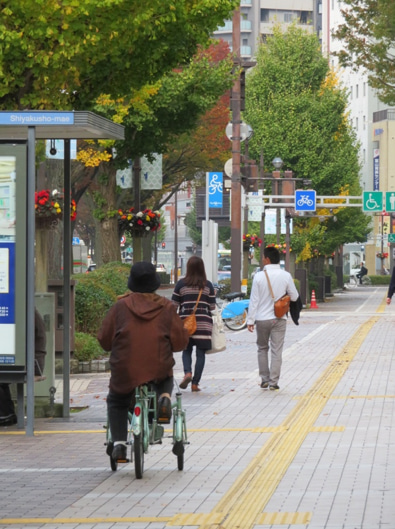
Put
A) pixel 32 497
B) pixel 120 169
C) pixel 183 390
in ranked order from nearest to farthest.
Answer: pixel 32 497
pixel 183 390
pixel 120 169

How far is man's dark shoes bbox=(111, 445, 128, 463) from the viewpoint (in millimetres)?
9984

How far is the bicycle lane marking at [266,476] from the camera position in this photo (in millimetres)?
8203

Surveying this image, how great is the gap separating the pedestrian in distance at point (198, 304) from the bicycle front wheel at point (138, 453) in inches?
275

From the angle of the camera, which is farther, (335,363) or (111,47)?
(335,363)

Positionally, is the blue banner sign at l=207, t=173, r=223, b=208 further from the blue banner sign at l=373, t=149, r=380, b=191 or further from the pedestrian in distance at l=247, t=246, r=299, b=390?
the blue banner sign at l=373, t=149, r=380, b=191

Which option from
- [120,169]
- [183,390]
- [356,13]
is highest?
[356,13]

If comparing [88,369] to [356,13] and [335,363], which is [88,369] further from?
[356,13]

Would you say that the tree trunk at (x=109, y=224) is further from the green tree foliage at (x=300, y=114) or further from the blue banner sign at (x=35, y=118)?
the green tree foliage at (x=300, y=114)

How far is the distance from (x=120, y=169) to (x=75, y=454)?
25787 millimetres

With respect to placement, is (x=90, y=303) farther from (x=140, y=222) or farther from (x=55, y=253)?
(x=140, y=222)

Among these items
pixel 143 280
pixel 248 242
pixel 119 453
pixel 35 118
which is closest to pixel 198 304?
pixel 35 118

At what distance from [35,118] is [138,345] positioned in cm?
358

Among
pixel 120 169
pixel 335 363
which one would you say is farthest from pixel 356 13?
pixel 335 363

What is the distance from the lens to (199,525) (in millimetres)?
8031
